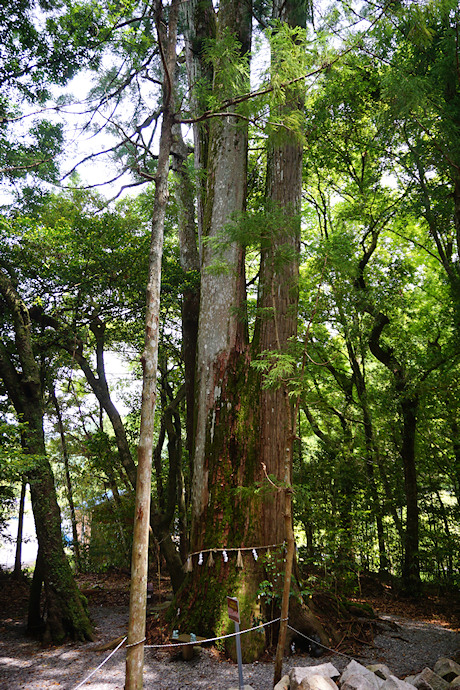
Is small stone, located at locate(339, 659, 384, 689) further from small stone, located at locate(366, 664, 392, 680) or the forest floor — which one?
the forest floor

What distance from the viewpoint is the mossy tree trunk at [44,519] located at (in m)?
5.55

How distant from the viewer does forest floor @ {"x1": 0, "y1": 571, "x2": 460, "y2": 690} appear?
4.01 m

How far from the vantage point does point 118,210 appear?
342 inches

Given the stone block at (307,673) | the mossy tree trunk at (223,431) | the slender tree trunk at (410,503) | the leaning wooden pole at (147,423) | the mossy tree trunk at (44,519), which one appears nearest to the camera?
the leaning wooden pole at (147,423)

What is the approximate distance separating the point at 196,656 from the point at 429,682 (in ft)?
7.03

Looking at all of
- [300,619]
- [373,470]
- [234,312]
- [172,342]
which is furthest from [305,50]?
[373,470]

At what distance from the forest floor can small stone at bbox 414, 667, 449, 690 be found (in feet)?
3.21

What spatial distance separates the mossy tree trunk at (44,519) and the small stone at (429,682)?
402 centimetres

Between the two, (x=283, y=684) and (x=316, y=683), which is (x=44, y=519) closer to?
(x=283, y=684)

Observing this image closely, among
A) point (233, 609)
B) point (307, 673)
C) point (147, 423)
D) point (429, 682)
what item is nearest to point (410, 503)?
point (429, 682)

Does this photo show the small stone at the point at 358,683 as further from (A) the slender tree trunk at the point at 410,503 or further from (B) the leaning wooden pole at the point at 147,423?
(A) the slender tree trunk at the point at 410,503

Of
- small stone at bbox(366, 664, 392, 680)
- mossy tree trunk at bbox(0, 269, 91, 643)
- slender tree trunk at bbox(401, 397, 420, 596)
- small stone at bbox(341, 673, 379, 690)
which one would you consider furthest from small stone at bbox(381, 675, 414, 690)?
slender tree trunk at bbox(401, 397, 420, 596)

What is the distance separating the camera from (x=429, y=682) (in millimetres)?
3289

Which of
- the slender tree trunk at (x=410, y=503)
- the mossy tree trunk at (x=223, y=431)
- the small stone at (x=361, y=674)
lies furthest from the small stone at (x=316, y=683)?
the slender tree trunk at (x=410, y=503)
